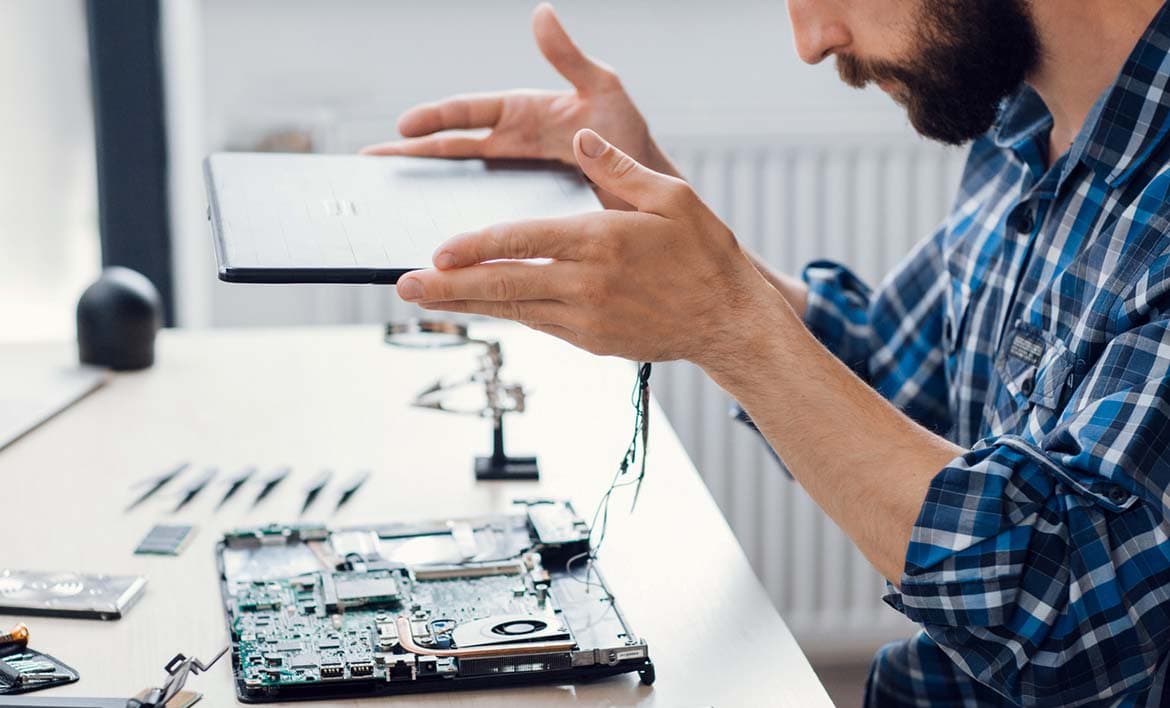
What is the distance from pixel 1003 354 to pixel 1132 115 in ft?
0.70

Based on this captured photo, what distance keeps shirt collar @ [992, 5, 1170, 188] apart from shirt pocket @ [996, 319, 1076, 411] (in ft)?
0.42

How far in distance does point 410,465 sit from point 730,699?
18.8 inches

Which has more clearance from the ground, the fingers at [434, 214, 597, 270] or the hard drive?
the fingers at [434, 214, 597, 270]

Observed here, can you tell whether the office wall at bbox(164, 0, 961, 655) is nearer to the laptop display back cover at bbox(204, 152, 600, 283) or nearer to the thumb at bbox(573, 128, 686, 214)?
the laptop display back cover at bbox(204, 152, 600, 283)

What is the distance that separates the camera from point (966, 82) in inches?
44.3

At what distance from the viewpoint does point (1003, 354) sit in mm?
1123

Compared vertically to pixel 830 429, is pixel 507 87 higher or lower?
higher

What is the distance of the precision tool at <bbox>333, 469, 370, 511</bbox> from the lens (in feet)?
3.64

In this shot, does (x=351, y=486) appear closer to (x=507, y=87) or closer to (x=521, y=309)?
(x=521, y=309)

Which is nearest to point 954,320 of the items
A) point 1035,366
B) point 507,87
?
point 1035,366

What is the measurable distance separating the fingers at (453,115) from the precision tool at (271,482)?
1.13 feet

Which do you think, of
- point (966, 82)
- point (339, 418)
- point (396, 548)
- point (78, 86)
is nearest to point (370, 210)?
point (396, 548)

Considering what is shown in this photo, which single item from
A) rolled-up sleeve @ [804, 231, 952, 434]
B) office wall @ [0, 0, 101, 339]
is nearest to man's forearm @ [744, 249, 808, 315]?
rolled-up sleeve @ [804, 231, 952, 434]

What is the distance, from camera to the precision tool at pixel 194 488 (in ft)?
3.62
